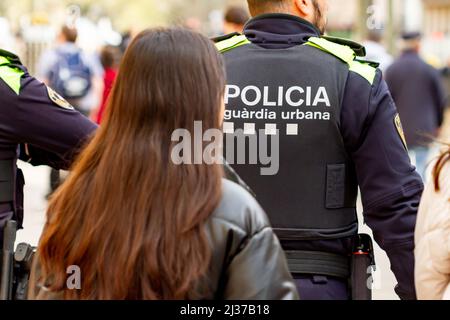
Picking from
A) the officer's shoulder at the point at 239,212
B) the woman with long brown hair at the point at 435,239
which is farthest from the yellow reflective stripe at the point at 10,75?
the woman with long brown hair at the point at 435,239

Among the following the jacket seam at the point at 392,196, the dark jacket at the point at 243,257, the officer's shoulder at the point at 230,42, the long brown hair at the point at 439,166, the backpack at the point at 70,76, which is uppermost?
the backpack at the point at 70,76

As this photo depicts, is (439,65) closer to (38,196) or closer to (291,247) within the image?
(38,196)

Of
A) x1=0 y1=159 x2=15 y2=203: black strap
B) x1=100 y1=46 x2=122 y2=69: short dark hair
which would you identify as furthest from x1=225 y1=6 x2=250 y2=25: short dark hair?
x1=0 y1=159 x2=15 y2=203: black strap

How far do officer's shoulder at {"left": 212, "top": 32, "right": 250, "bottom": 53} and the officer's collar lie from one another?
0.04m

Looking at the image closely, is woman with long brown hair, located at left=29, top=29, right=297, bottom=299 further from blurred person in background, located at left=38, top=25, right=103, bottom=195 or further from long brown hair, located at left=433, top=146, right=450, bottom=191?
blurred person in background, located at left=38, top=25, right=103, bottom=195

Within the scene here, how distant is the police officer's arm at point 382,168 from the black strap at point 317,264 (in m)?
0.17

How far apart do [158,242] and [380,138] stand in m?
1.30

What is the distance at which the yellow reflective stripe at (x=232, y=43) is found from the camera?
148 inches

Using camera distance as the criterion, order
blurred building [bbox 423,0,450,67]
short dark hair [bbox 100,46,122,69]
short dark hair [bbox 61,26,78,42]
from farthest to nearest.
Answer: blurred building [bbox 423,0,450,67] → short dark hair [bbox 61,26,78,42] → short dark hair [bbox 100,46,122,69]

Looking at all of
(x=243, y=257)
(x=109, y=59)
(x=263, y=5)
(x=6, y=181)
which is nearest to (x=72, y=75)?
(x=109, y=59)

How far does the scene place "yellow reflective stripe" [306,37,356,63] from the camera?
3611 mm

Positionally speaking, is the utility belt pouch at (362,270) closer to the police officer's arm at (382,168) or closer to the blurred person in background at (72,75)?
the police officer's arm at (382,168)

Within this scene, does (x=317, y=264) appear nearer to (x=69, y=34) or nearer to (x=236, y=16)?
(x=236, y=16)

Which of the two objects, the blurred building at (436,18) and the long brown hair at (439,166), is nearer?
the long brown hair at (439,166)
